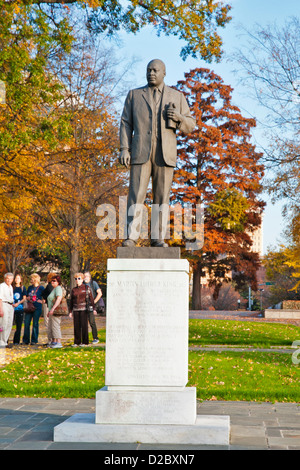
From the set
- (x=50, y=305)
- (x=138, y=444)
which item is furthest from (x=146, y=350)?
(x=50, y=305)

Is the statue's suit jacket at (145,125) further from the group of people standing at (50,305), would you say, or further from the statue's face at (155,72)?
the group of people standing at (50,305)

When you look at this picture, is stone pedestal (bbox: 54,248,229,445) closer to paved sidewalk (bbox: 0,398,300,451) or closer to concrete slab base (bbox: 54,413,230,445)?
concrete slab base (bbox: 54,413,230,445)

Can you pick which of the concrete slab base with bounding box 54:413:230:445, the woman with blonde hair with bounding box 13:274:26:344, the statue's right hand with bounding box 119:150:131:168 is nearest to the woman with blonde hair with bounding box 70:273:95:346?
the woman with blonde hair with bounding box 13:274:26:344

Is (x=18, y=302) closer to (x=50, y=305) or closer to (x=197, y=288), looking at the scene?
(x=50, y=305)

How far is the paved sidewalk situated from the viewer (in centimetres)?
623

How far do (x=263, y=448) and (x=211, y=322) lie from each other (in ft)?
64.8

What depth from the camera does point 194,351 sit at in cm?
1498

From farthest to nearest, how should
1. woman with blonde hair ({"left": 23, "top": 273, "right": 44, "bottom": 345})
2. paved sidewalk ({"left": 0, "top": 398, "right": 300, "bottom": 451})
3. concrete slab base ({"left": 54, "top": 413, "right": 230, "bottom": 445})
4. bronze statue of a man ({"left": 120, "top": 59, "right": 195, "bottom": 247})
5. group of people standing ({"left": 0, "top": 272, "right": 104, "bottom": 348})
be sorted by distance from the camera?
1. woman with blonde hair ({"left": 23, "top": 273, "right": 44, "bottom": 345})
2. group of people standing ({"left": 0, "top": 272, "right": 104, "bottom": 348})
3. bronze statue of a man ({"left": 120, "top": 59, "right": 195, "bottom": 247})
4. concrete slab base ({"left": 54, "top": 413, "right": 230, "bottom": 445})
5. paved sidewalk ({"left": 0, "top": 398, "right": 300, "bottom": 451})

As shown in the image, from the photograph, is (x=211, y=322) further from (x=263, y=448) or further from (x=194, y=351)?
(x=263, y=448)

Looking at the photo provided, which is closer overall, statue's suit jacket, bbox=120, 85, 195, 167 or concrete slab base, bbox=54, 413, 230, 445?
concrete slab base, bbox=54, 413, 230, 445

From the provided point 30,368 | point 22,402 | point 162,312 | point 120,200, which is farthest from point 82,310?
point 120,200

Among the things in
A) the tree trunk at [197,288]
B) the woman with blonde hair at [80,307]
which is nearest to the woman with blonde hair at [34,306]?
the woman with blonde hair at [80,307]

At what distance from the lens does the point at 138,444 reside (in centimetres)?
630

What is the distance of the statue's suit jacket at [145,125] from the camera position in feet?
24.0
